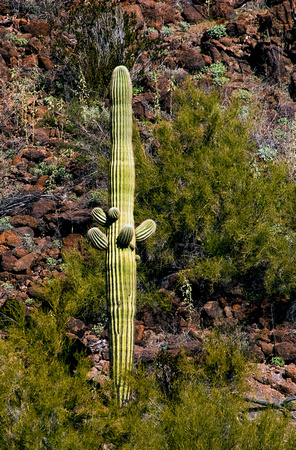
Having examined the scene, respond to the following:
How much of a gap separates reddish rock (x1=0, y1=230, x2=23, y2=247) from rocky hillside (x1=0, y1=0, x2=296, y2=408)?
0.02m

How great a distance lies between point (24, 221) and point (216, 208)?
142 inches

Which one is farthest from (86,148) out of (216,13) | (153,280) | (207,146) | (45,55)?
(216,13)

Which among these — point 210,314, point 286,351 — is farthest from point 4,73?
point 286,351

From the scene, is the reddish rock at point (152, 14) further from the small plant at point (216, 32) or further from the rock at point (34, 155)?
the rock at point (34, 155)

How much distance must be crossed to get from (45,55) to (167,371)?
10810 millimetres

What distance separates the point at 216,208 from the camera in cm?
840

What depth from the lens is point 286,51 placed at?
45.3ft

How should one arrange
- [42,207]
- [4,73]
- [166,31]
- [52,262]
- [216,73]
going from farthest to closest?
[166,31] < [216,73] < [4,73] < [42,207] < [52,262]

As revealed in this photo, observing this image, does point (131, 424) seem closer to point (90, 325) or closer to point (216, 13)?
point (90, 325)

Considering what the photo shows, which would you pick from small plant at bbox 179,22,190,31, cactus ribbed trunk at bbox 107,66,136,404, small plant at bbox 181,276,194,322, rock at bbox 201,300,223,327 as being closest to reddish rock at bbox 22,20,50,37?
small plant at bbox 179,22,190,31

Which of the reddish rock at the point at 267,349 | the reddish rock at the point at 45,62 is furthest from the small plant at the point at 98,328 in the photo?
the reddish rock at the point at 45,62

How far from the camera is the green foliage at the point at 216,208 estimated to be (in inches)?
304

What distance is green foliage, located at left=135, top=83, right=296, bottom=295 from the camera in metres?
7.72

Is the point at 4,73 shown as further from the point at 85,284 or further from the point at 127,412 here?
the point at 127,412
